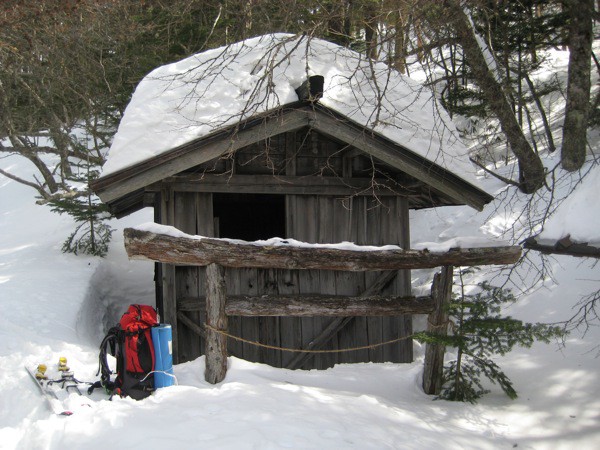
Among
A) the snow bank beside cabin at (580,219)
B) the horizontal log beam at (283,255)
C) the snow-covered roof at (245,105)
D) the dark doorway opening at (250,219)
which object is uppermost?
the snow-covered roof at (245,105)

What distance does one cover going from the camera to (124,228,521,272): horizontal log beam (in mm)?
5586

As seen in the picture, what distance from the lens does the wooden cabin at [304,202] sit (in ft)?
24.2

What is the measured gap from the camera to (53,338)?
9266 mm

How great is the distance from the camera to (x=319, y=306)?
6.38 metres

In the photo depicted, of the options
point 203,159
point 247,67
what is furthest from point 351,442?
point 247,67

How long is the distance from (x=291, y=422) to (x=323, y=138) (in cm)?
455

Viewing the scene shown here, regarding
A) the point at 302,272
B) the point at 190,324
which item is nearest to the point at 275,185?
the point at 302,272

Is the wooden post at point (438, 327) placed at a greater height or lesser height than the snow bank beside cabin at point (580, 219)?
lesser

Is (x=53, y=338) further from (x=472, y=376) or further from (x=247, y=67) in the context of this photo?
(x=472, y=376)

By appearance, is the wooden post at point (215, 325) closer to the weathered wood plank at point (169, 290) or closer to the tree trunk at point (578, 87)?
the weathered wood plank at point (169, 290)

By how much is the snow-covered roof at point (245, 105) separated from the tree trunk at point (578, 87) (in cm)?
338

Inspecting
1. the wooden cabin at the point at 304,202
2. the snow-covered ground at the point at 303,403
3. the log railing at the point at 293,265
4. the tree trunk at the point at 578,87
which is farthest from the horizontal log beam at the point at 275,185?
the tree trunk at the point at 578,87

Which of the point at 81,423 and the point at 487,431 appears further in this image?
the point at 487,431

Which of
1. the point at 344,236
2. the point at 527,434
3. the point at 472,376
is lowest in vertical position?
the point at 527,434
